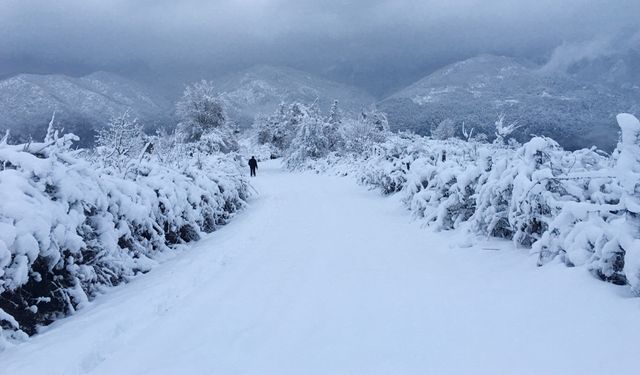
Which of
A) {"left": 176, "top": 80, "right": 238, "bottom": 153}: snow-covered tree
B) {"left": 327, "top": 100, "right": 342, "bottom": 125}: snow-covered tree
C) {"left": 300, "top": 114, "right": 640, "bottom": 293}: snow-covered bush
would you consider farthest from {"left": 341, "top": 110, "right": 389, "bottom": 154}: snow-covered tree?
{"left": 300, "top": 114, "right": 640, "bottom": 293}: snow-covered bush

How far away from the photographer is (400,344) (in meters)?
3.46

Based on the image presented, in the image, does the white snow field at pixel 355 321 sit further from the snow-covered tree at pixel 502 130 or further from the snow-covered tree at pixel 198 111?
the snow-covered tree at pixel 198 111

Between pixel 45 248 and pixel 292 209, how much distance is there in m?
8.64

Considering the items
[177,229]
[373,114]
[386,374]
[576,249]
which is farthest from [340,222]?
[373,114]

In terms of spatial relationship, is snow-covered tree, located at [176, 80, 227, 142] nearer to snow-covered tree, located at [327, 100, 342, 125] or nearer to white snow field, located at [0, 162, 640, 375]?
snow-covered tree, located at [327, 100, 342, 125]

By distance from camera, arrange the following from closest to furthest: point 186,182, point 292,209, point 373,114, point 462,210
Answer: point 462,210 → point 186,182 → point 292,209 → point 373,114

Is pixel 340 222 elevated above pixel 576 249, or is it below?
below

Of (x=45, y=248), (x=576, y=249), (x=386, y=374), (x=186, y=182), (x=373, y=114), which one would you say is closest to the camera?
(x=386, y=374)

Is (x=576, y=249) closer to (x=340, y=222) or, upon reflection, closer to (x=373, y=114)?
(x=340, y=222)

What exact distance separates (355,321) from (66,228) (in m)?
3.73

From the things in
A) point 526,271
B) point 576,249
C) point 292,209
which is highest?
point 576,249

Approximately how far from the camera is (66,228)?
534 cm

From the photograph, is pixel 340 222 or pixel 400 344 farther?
pixel 340 222

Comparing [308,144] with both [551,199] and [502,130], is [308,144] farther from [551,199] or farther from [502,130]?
[551,199]
